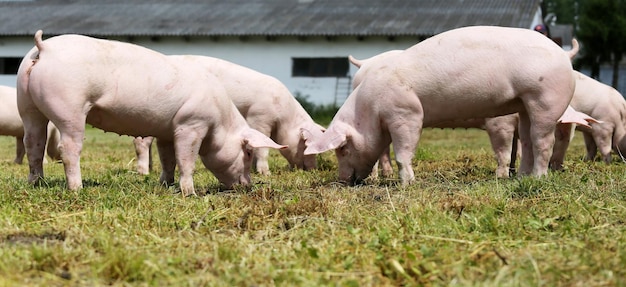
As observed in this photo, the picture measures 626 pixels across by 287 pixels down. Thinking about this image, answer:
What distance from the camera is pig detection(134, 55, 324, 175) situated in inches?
396

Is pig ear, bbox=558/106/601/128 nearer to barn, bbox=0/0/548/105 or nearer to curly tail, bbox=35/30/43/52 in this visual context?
curly tail, bbox=35/30/43/52

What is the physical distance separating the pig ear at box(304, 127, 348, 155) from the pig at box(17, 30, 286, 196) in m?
0.50

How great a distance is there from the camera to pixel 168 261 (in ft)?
12.5

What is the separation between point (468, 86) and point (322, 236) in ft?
10.2

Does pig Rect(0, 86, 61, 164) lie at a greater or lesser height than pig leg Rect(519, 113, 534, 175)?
lesser

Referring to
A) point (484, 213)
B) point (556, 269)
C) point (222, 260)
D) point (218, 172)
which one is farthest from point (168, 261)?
point (218, 172)

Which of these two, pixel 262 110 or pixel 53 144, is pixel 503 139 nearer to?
pixel 262 110

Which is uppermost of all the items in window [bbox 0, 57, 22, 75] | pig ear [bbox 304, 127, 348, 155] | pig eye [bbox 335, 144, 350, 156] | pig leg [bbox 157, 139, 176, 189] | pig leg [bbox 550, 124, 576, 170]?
pig ear [bbox 304, 127, 348, 155]

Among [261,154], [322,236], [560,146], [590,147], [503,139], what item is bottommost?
[590,147]

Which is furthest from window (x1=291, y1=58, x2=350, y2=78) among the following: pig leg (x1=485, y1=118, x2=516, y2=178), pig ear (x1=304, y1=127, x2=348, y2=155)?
pig ear (x1=304, y1=127, x2=348, y2=155)

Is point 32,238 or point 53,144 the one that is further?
point 53,144

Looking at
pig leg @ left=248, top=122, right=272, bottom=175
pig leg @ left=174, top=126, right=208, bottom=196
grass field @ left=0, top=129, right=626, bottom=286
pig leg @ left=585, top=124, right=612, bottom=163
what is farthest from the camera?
pig leg @ left=585, top=124, right=612, bottom=163

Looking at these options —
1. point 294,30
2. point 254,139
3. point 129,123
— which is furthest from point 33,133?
point 294,30

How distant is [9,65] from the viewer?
31.5 m
